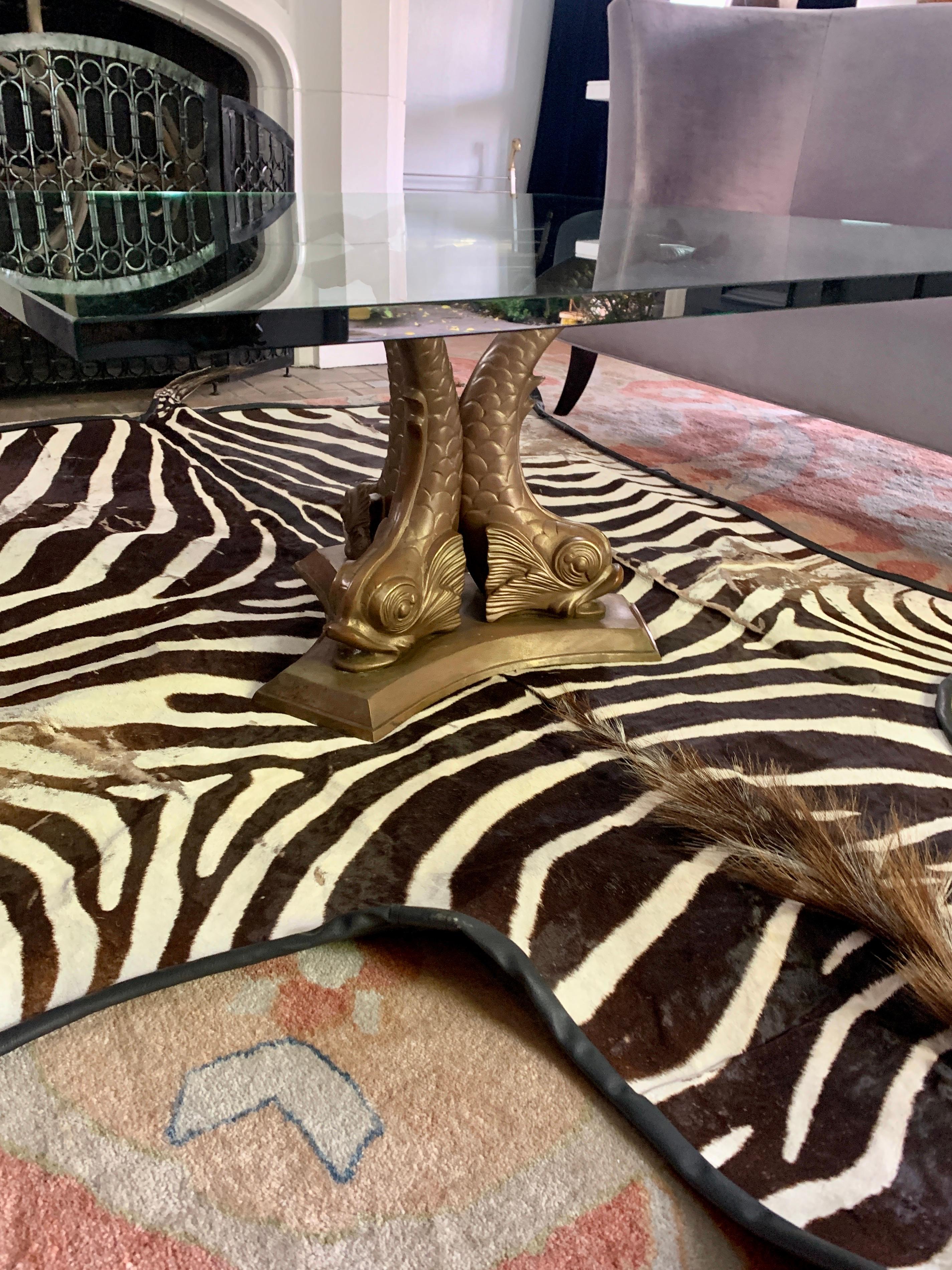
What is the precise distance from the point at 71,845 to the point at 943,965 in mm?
639

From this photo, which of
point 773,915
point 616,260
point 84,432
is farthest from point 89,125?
point 773,915

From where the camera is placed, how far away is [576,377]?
2104 millimetres

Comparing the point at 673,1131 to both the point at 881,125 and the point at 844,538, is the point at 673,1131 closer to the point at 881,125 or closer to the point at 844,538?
the point at 844,538

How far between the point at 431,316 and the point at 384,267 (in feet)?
0.54

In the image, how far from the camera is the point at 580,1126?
613 millimetres

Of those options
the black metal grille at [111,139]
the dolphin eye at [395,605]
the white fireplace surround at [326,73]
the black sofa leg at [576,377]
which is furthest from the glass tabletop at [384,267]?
the white fireplace surround at [326,73]

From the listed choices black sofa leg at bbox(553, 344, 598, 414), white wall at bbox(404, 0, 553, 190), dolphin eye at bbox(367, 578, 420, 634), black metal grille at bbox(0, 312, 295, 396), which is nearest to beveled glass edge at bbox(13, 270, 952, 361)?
A: dolphin eye at bbox(367, 578, 420, 634)

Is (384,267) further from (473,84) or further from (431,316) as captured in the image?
(473,84)

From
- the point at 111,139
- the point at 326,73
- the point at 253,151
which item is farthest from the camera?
the point at 326,73

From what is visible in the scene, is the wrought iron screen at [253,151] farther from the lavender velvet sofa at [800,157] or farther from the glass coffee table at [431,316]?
the glass coffee table at [431,316]

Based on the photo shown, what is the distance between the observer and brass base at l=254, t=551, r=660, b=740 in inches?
37.0

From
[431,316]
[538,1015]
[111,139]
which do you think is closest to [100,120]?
[111,139]

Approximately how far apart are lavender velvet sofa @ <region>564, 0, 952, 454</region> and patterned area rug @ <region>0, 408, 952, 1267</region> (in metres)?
0.44

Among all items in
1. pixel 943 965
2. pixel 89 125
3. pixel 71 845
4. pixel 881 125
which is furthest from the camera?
→ pixel 89 125
